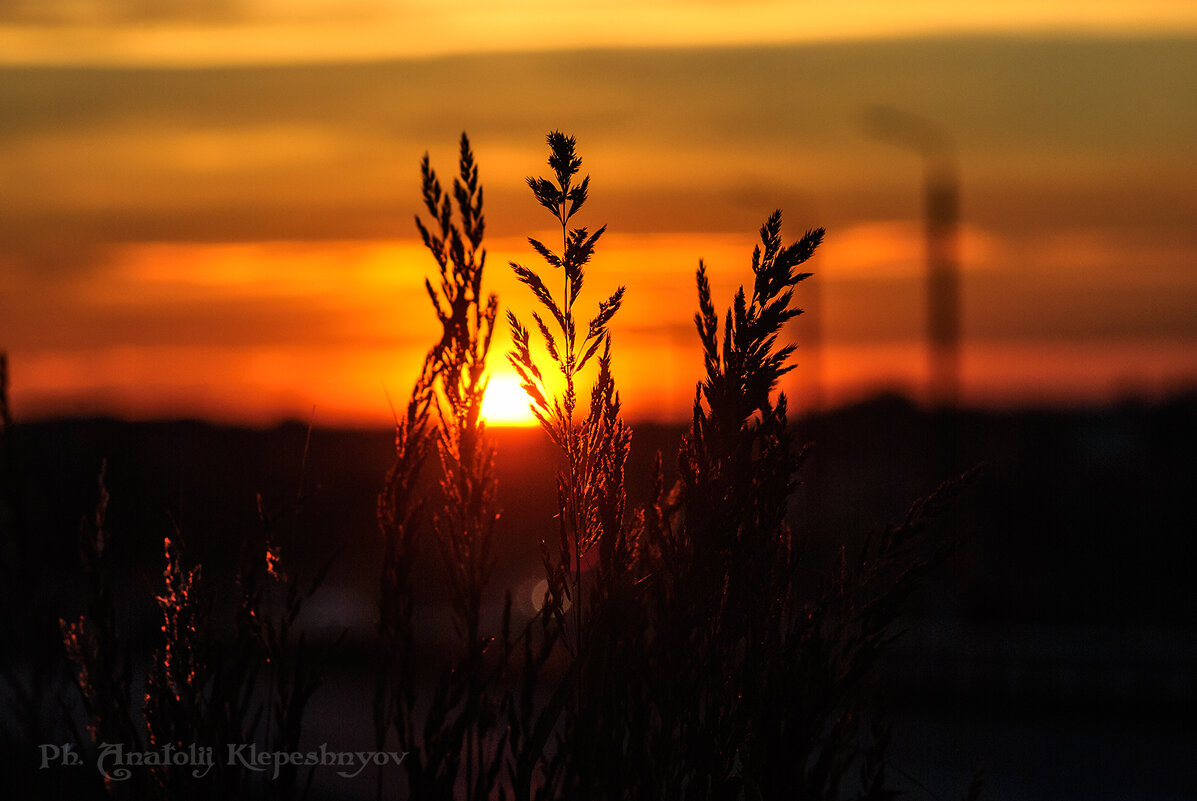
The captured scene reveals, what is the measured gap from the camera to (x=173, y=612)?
2512 millimetres

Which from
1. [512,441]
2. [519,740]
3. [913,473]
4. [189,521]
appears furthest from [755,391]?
[913,473]

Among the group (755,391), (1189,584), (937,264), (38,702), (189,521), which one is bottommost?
(1189,584)

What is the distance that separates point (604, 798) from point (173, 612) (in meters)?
0.82

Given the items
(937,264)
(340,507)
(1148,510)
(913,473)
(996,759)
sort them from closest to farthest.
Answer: (340,507), (996,759), (937,264), (1148,510), (913,473)

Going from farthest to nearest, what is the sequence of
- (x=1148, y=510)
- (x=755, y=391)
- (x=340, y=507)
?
(x=1148, y=510) < (x=340, y=507) < (x=755, y=391)

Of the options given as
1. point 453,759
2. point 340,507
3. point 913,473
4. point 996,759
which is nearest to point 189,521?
point 453,759

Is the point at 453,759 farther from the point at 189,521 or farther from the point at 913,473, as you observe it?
the point at 913,473

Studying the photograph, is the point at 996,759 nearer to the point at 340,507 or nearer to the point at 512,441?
the point at 340,507

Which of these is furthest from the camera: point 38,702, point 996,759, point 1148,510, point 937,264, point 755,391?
point 1148,510

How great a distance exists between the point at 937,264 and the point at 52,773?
2119 centimetres

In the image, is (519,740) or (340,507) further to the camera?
(340,507)

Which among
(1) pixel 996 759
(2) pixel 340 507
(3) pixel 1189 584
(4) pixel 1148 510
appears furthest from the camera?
Answer: (4) pixel 1148 510

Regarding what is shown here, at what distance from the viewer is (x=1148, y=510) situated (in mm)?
59469

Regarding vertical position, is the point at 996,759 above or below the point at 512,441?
below
